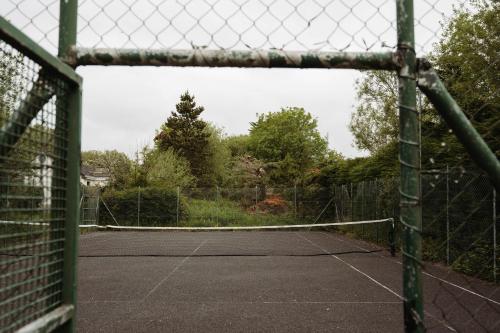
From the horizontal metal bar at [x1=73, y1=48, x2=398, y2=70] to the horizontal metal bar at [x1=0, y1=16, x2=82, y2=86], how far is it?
0.40 ft

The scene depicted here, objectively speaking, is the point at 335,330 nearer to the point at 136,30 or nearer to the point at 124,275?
the point at 136,30

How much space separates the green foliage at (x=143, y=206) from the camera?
2612cm

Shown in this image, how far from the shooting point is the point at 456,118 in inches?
72.2

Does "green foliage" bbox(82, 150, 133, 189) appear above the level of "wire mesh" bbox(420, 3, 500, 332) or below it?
above

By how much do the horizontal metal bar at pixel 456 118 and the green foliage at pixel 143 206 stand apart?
25.0 m

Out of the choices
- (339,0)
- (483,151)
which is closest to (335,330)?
(483,151)

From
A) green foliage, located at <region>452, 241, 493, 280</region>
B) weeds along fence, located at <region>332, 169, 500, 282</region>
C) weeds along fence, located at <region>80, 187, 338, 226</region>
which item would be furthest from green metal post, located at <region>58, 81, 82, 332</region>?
weeds along fence, located at <region>80, 187, 338, 226</region>

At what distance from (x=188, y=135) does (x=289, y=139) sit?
13749mm

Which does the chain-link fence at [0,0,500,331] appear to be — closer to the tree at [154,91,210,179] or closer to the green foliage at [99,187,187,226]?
the green foliage at [99,187,187,226]

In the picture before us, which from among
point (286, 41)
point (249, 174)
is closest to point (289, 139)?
point (249, 174)

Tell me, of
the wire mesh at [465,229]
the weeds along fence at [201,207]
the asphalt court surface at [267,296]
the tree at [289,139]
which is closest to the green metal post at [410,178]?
the asphalt court surface at [267,296]

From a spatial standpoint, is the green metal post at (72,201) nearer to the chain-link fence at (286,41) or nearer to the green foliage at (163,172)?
the chain-link fence at (286,41)

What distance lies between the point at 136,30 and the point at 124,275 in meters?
7.52

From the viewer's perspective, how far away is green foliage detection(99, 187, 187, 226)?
2612 cm
